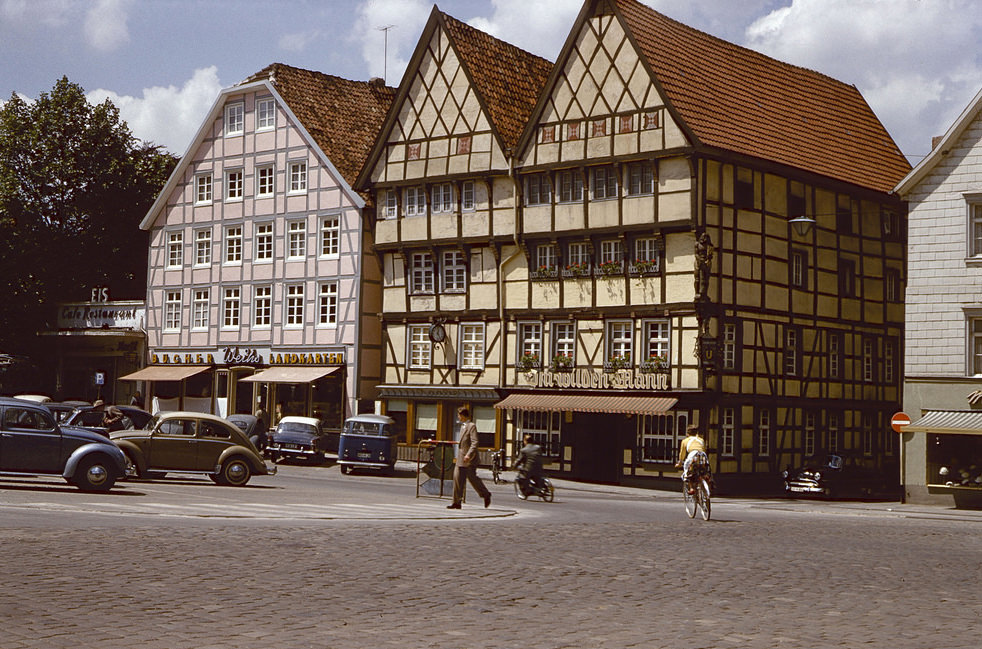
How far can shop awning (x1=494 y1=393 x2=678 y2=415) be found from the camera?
4184 centimetres

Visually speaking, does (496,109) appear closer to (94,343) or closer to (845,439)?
(845,439)

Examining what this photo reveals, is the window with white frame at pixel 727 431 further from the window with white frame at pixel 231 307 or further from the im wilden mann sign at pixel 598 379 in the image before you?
the window with white frame at pixel 231 307

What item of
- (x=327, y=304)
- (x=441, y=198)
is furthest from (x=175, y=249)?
(x=441, y=198)

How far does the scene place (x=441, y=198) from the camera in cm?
4847

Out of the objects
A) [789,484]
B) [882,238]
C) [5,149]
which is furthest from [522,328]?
[5,149]

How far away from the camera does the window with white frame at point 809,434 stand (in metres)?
45.8

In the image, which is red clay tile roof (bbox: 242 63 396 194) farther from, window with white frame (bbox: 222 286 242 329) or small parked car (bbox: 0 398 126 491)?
small parked car (bbox: 0 398 126 491)

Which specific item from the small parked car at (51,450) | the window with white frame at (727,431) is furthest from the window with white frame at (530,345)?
the small parked car at (51,450)

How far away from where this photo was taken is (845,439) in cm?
4741

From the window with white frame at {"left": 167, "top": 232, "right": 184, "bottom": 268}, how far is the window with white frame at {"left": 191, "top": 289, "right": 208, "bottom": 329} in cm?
180

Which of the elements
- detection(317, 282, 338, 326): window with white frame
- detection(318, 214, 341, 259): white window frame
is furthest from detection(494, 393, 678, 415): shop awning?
detection(318, 214, 341, 259): white window frame

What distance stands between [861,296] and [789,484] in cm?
994

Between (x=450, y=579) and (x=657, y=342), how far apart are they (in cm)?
2966

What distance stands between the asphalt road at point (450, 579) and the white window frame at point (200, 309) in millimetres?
32147
